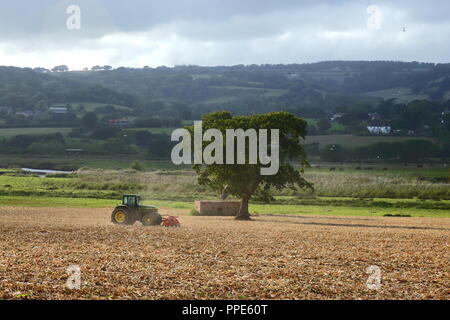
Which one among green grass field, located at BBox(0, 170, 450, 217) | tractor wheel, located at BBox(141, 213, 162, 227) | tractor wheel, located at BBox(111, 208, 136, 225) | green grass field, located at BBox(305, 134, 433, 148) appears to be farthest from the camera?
green grass field, located at BBox(305, 134, 433, 148)

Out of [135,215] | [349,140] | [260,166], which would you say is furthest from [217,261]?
[349,140]

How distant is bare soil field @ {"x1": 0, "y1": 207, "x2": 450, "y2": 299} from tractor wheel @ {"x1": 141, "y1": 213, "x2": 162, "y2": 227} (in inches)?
103

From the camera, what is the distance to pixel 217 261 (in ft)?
99.0

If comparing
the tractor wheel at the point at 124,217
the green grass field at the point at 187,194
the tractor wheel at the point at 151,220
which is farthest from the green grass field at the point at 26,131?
the tractor wheel at the point at 151,220

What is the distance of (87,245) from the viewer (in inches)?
1374

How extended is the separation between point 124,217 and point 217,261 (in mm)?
20172

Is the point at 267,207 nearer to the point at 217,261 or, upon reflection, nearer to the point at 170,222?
the point at 170,222

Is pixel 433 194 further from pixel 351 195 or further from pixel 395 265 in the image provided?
pixel 395 265

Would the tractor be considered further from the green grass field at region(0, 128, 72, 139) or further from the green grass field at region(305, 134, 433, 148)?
the green grass field at region(0, 128, 72, 139)

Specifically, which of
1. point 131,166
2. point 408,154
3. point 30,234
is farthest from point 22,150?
point 30,234

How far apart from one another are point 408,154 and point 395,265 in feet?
423

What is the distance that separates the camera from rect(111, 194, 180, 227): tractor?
48875 millimetres

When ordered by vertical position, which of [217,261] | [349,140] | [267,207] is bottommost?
[349,140]

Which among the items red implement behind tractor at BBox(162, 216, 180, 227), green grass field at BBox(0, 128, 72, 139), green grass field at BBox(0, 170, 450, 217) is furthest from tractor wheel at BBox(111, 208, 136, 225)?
green grass field at BBox(0, 128, 72, 139)
